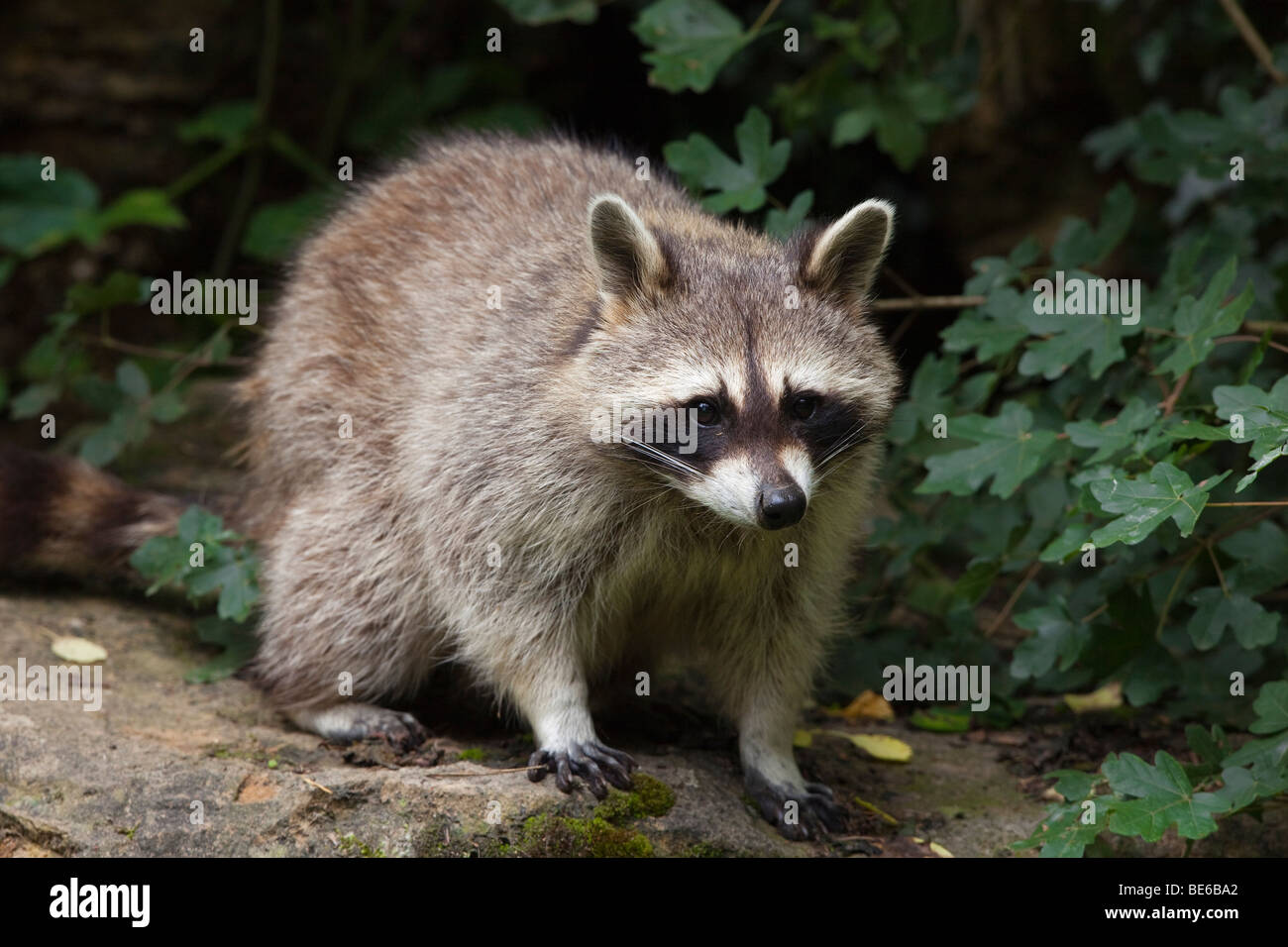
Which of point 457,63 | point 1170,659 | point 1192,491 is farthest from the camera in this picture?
point 457,63

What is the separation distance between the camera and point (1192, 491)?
4.33m

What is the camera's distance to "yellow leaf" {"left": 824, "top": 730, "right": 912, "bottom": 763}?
575cm

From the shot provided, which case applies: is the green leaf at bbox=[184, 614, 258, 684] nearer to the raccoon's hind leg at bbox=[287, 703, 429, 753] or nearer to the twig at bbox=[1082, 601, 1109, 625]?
the raccoon's hind leg at bbox=[287, 703, 429, 753]

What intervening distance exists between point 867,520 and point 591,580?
2.18m

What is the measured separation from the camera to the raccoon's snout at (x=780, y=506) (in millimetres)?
4219

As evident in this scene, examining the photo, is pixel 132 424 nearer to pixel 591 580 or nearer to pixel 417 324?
pixel 417 324

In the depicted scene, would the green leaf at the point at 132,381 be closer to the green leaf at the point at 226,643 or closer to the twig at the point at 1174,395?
the green leaf at the point at 226,643

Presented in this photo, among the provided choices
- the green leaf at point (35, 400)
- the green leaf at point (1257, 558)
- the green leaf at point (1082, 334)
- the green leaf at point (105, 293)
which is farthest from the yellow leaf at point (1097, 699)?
the green leaf at point (35, 400)

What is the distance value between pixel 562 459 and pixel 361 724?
147 cm

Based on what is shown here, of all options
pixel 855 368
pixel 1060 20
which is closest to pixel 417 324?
pixel 855 368

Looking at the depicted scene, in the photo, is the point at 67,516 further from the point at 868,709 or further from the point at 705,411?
the point at 868,709

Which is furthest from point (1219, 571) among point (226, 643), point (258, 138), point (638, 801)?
point (258, 138)

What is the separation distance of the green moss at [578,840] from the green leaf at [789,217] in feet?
9.07

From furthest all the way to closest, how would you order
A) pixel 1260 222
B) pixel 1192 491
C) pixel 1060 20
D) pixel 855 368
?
pixel 1060 20 < pixel 1260 222 < pixel 855 368 < pixel 1192 491
